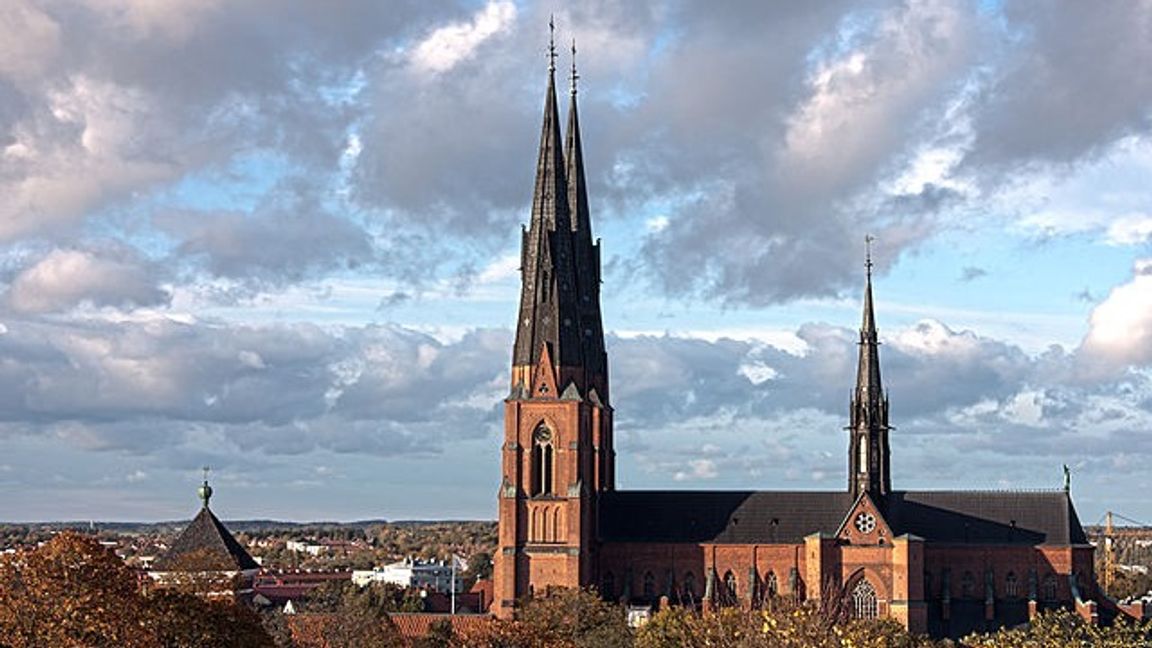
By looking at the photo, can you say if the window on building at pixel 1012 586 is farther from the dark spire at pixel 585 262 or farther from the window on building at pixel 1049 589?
the dark spire at pixel 585 262

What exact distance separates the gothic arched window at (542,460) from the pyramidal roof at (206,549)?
Answer: 27.6 m

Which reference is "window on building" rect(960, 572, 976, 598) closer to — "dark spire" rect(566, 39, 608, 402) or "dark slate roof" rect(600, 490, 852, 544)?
"dark slate roof" rect(600, 490, 852, 544)

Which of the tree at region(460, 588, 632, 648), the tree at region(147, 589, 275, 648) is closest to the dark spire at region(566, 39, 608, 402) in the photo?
the tree at region(460, 588, 632, 648)

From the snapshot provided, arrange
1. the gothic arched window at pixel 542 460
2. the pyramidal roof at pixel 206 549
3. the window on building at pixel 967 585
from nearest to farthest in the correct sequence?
the pyramidal roof at pixel 206 549 < the gothic arched window at pixel 542 460 < the window on building at pixel 967 585

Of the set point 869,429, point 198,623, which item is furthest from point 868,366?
point 198,623

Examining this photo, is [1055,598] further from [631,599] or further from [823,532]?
[631,599]

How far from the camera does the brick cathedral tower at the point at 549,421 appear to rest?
124375 mm

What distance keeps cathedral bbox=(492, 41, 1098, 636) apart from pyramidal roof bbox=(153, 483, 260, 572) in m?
26.9

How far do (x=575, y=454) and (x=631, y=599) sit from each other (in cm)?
1192

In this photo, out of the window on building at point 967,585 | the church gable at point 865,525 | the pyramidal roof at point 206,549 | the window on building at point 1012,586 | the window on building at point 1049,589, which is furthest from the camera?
the window on building at point 967,585

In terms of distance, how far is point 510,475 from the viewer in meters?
126

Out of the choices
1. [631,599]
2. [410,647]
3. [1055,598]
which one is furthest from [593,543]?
[410,647]

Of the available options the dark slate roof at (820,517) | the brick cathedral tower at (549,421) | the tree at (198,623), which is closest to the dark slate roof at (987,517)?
the dark slate roof at (820,517)

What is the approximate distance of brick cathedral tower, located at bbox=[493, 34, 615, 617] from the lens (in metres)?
124
